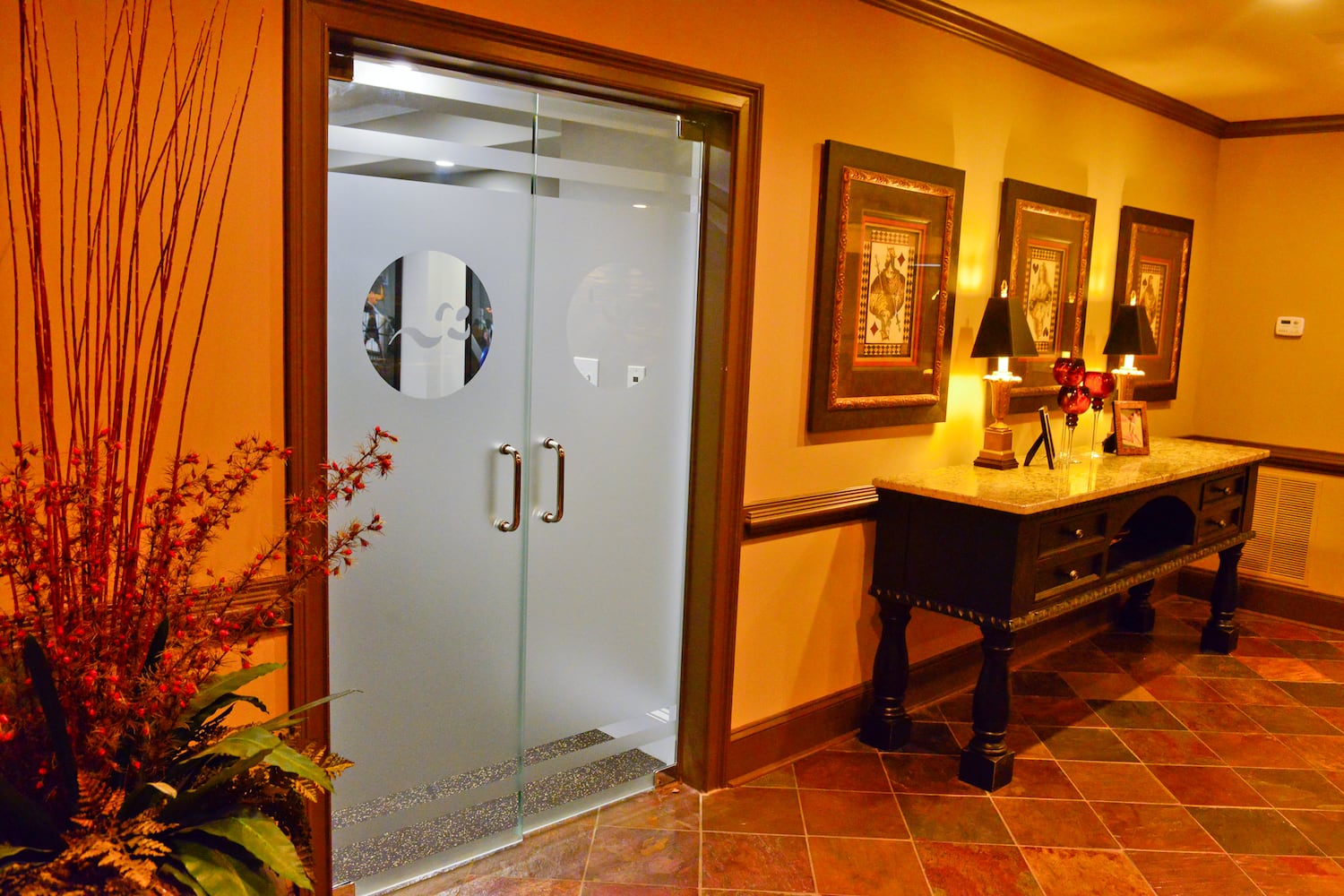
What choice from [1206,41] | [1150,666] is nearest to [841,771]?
[1150,666]

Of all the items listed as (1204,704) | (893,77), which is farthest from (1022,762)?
(893,77)

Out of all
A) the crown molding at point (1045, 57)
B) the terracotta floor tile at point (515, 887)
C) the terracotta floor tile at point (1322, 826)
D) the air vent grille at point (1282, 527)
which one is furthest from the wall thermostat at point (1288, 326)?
the terracotta floor tile at point (515, 887)

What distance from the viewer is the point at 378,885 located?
2656 mm

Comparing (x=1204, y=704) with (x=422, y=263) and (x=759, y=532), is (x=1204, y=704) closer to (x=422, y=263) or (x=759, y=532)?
(x=759, y=532)

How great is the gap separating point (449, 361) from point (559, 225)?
0.49 metres

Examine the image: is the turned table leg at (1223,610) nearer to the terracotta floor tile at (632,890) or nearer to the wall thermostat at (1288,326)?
the wall thermostat at (1288,326)

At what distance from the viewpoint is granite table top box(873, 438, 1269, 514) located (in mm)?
3234

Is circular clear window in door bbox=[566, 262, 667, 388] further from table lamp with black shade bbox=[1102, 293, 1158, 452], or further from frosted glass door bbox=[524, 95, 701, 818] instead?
table lamp with black shade bbox=[1102, 293, 1158, 452]

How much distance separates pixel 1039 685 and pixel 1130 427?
1110mm

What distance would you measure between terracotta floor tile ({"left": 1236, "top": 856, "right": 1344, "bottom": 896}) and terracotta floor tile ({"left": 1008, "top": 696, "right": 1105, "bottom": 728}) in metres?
0.91

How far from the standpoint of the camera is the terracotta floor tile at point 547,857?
276cm

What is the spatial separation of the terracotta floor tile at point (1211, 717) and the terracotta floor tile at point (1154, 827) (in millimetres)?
783

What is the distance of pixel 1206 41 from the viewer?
391cm

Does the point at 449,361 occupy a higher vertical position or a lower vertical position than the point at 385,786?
higher
